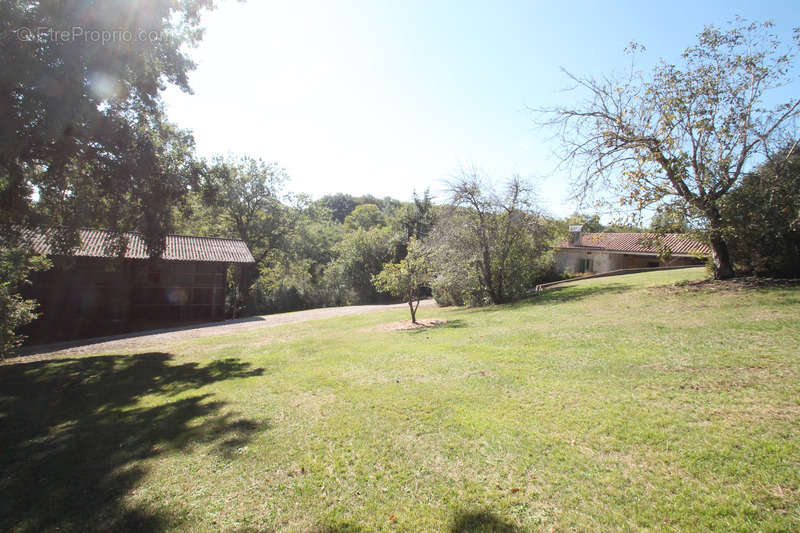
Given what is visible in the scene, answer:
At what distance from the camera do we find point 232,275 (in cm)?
3041

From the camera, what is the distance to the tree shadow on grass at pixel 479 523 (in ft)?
9.21

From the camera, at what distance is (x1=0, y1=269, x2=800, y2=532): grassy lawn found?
3059 mm

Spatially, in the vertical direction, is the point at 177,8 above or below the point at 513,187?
above

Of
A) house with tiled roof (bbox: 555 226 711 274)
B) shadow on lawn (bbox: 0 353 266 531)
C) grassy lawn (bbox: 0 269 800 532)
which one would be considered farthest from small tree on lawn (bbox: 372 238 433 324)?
house with tiled roof (bbox: 555 226 711 274)

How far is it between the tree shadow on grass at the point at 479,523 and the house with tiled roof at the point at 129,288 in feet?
56.4

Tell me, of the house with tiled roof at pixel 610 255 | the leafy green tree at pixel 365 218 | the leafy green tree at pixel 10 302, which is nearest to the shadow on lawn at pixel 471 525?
the leafy green tree at pixel 10 302

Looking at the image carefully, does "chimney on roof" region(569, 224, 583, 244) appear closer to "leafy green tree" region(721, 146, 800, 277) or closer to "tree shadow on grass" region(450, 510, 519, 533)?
"leafy green tree" region(721, 146, 800, 277)

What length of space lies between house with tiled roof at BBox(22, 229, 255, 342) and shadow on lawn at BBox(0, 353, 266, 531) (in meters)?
9.53

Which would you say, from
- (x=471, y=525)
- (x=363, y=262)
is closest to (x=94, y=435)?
(x=471, y=525)

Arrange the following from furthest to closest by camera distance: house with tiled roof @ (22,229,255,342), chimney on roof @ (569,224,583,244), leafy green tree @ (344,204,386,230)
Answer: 1. leafy green tree @ (344,204,386,230)
2. chimney on roof @ (569,224,583,244)
3. house with tiled roof @ (22,229,255,342)

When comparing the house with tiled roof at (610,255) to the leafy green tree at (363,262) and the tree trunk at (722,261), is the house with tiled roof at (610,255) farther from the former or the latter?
the tree trunk at (722,261)

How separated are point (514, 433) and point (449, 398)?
4.48 feet

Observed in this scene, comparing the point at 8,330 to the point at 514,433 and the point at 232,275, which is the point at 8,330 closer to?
the point at 514,433

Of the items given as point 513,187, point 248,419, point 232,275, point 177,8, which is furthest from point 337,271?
point 248,419
